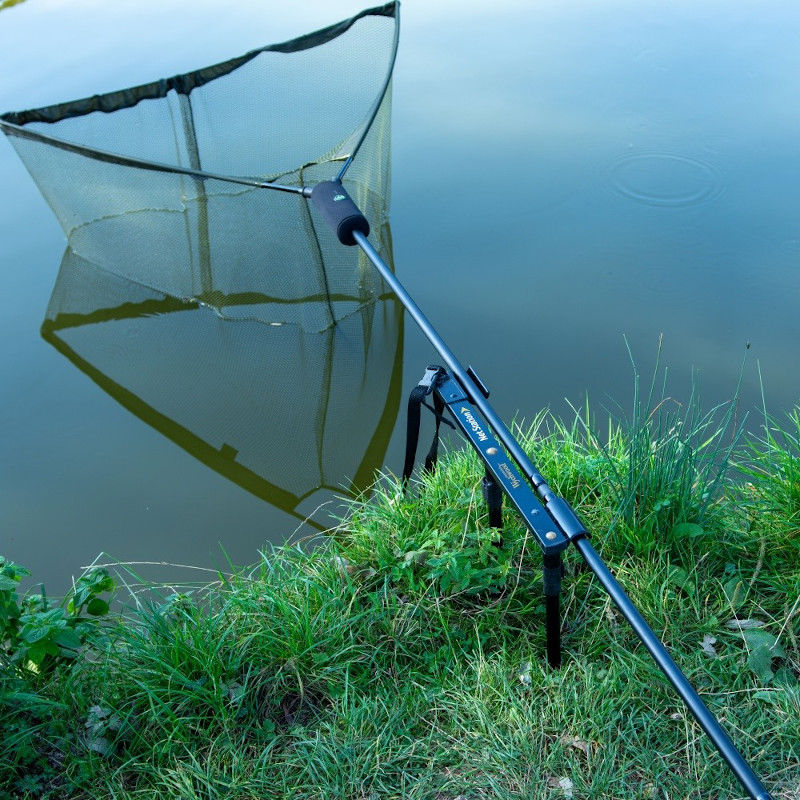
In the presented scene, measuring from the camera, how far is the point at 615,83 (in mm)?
4648

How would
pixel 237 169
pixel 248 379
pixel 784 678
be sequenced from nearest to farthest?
pixel 784 678 → pixel 248 379 → pixel 237 169

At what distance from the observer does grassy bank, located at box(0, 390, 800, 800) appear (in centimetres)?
157

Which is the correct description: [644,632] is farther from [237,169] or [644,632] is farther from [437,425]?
[237,169]

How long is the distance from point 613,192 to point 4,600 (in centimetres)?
304

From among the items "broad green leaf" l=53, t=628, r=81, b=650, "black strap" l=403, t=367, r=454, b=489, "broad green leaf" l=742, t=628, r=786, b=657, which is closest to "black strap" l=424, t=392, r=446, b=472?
"black strap" l=403, t=367, r=454, b=489

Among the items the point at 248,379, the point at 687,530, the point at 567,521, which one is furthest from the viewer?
the point at 248,379

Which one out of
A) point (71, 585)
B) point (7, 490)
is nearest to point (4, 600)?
point (71, 585)

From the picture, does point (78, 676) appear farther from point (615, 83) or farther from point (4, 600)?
point (615, 83)

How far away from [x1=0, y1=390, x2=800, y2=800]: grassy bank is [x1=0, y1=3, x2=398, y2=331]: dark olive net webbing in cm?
126

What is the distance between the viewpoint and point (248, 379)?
121 inches

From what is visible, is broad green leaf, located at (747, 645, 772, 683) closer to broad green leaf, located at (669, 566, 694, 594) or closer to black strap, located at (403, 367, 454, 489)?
broad green leaf, located at (669, 566, 694, 594)

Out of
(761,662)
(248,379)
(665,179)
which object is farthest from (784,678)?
(665,179)

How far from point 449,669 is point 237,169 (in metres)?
2.59

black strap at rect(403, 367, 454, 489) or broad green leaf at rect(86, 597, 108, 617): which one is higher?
black strap at rect(403, 367, 454, 489)
